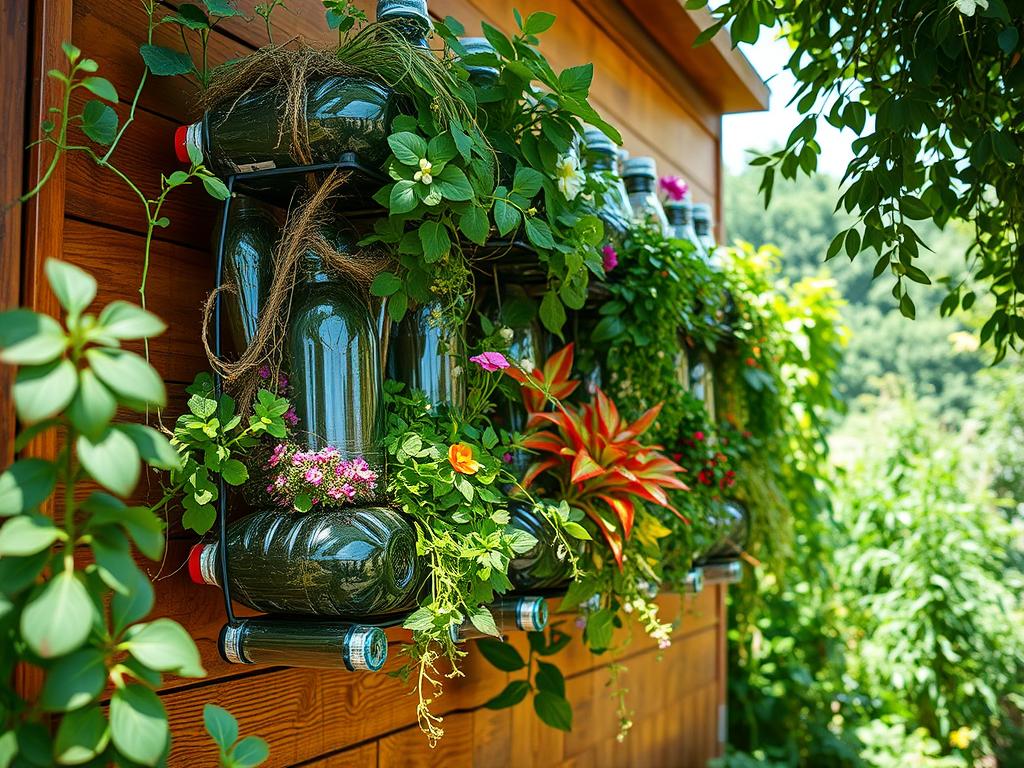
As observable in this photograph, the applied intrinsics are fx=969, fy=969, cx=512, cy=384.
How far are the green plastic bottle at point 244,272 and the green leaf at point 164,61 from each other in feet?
0.46

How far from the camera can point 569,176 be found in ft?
3.98

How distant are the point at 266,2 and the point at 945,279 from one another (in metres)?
1.14

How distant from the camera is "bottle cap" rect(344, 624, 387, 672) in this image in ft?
3.04

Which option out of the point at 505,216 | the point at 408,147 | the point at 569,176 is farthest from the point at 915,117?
the point at 408,147

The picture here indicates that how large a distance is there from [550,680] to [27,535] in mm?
1094

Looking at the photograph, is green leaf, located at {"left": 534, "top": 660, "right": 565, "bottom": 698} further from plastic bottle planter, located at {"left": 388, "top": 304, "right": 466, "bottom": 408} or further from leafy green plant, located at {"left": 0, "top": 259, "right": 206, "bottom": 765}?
leafy green plant, located at {"left": 0, "top": 259, "right": 206, "bottom": 765}

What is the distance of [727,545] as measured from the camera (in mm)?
1923

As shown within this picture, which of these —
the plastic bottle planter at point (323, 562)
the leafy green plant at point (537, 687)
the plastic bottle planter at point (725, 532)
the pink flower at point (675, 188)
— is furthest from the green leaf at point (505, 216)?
the pink flower at point (675, 188)

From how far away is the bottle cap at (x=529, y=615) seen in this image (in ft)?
3.90

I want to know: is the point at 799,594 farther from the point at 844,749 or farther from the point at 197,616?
the point at 197,616

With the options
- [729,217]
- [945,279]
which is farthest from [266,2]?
[729,217]

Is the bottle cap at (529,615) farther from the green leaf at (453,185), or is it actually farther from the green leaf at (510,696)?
the green leaf at (453,185)

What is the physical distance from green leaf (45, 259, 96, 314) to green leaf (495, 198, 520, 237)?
1.66 ft

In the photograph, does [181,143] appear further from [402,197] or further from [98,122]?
[402,197]
